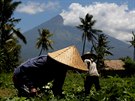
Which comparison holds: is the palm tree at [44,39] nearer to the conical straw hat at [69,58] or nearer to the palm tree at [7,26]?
the palm tree at [7,26]

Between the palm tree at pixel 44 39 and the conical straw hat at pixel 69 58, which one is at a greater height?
the palm tree at pixel 44 39

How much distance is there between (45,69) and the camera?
6.21 meters

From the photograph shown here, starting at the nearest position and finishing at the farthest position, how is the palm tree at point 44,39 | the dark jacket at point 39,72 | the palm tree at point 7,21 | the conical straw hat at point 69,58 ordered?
the conical straw hat at point 69,58 → the dark jacket at point 39,72 → the palm tree at point 7,21 → the palm tree at point 44,39

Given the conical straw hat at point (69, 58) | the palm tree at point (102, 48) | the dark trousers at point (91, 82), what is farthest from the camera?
the palm tree at point (102, 48)

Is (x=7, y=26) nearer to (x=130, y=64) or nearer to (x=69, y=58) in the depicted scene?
(x=130, y=64)

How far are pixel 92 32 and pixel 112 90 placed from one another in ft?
216

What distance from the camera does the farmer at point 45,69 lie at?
606cm

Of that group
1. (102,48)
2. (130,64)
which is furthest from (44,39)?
(130,64)

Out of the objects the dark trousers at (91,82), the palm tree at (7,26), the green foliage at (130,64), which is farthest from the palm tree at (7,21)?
the dark trousers at (91,82)

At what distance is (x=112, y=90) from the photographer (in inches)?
248

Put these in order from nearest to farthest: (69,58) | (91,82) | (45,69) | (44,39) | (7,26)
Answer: (69,58) → (45,69) → (91,82) → (7,26) → (44,39)

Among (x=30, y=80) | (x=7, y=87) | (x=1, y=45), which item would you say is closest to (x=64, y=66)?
(x=30, y=80)

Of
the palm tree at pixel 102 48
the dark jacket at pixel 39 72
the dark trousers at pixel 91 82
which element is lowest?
the dark trousers at pixel 91 82

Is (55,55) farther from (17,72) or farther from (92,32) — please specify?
(92,32)
